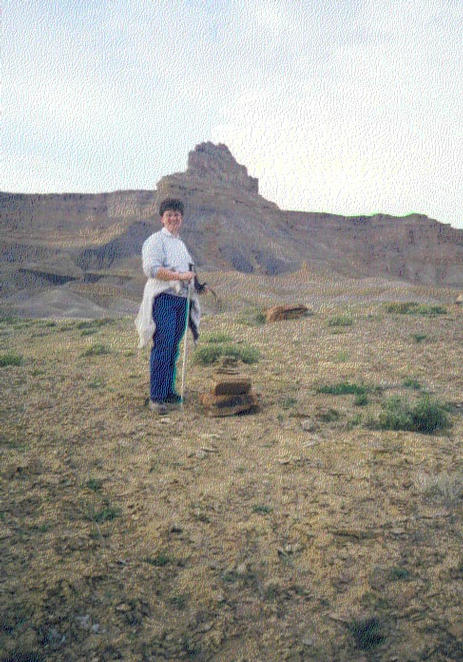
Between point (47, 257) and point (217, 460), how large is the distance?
56.1m

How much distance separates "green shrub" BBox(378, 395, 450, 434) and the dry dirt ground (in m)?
0.12

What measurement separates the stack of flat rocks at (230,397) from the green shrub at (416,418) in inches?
46.5

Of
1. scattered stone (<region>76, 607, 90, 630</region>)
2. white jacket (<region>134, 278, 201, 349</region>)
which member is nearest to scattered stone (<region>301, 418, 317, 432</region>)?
white jacket (<region>134, 278, 201, 349</region>)

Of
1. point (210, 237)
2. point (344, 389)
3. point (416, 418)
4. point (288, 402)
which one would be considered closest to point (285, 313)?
point (344, 389)

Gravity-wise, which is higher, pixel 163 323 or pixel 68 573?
pixel 163 323

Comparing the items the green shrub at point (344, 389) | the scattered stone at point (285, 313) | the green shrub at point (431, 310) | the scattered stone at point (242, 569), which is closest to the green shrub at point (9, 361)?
the green shrub at point (344, 389)

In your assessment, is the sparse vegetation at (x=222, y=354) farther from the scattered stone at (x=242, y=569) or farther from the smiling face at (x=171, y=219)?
the scattered stone at (x=242, y=569)

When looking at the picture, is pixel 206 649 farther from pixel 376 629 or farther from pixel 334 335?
pixel 334 335

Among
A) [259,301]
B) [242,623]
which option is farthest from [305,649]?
[259,301]

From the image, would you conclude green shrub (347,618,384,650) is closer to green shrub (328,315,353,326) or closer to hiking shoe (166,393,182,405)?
hiking shoe (166,393,182,405)

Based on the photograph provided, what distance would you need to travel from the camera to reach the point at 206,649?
5.90 feet

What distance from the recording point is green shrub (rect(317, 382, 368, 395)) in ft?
17.3

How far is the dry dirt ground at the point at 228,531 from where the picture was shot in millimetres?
1846

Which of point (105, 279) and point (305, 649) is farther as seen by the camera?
point (105, 279)
